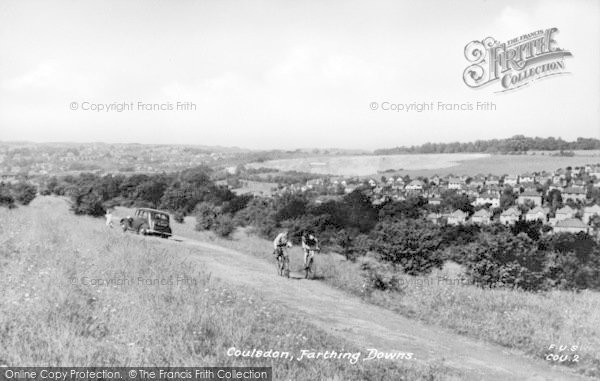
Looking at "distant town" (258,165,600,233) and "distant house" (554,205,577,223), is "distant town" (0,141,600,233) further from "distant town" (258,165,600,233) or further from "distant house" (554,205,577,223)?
"distant house" (554,205,577,223)

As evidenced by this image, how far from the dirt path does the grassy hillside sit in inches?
29.5

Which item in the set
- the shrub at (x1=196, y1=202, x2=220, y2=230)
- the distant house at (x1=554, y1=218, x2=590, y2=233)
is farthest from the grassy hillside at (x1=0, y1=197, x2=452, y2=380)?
the distant house at (x1=554, y1=218, x2=590, y2=233)

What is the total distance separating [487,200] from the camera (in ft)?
206

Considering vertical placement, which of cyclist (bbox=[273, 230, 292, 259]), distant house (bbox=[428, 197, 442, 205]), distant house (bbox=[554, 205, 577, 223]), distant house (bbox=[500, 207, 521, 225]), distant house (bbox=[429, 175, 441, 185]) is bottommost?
distant house (bbox=[500, 207, 521, 225])

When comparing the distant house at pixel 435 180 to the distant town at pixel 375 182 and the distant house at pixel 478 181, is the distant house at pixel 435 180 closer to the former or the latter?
the distant town at pixel 375 182

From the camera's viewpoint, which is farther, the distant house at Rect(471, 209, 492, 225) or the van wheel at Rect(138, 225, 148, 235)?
the distant house at Rect(471, 209, 492, 225)

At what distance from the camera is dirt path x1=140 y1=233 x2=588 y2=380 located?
8438mm

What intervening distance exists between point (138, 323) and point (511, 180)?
68.7 meters

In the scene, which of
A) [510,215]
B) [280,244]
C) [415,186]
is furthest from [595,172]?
[280,244]

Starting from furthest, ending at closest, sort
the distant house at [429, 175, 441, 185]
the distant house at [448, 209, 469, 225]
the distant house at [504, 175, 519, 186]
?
the distant house at [429, 175, 441, 185] < the distant house at [504, 175, 519, 186] < the distant house at [448, 209, 469, 225]

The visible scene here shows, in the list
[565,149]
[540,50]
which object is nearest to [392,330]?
[540,50]

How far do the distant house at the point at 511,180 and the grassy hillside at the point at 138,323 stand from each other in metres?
63.4

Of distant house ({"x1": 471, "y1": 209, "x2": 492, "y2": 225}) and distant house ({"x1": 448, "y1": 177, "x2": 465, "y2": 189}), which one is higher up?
distant house ({"x1": 448, "y1": 177, "x2": 465, "y2": 189})

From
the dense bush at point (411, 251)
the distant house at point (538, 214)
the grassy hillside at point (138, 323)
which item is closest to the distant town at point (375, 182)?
the distant house at point (538, 214)
